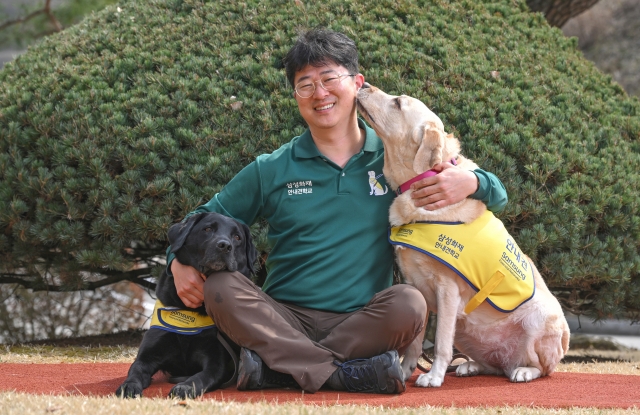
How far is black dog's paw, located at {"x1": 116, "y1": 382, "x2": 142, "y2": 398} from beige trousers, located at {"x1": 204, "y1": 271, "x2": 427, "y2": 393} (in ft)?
1.70

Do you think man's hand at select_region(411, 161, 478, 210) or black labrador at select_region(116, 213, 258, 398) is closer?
black labrador at select_region(116, 213, 258, 398)

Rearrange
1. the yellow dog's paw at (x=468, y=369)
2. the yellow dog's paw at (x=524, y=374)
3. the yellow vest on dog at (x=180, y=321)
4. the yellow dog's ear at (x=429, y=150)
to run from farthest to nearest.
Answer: the yellow dog's paw at (x=468, y=369) < the yellow dog's paw at (x=524, y=374) < the yellow dog's ear at (x=429, y=150) < the yellow vest on dog at (x=180, y=321)

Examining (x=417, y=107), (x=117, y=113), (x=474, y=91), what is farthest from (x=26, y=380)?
(x=474, y=91)

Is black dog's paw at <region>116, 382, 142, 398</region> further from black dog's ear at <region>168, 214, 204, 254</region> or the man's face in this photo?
the man's face

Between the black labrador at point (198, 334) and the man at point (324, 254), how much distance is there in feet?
0.32

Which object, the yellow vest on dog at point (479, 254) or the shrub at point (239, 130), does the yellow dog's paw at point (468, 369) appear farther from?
the shrub at point (239, 130)

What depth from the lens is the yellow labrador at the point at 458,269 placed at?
3760 mm

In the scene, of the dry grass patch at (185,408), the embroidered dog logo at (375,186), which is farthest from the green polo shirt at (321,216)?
the dry grass patch at (185,408)

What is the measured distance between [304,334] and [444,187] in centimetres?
111

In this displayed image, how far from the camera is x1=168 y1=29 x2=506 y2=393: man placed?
3.50 metres

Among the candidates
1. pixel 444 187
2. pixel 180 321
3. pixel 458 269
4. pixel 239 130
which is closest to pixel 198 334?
pixel 180 321

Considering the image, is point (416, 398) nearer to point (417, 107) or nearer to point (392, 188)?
point (392, 188)

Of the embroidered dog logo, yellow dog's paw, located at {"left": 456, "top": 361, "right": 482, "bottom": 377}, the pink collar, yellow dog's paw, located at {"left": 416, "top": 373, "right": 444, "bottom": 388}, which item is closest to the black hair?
the embroidered dog logo

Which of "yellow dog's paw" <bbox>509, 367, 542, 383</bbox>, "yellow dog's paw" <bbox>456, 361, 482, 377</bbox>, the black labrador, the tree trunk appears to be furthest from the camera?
Answer: the tree trunk
